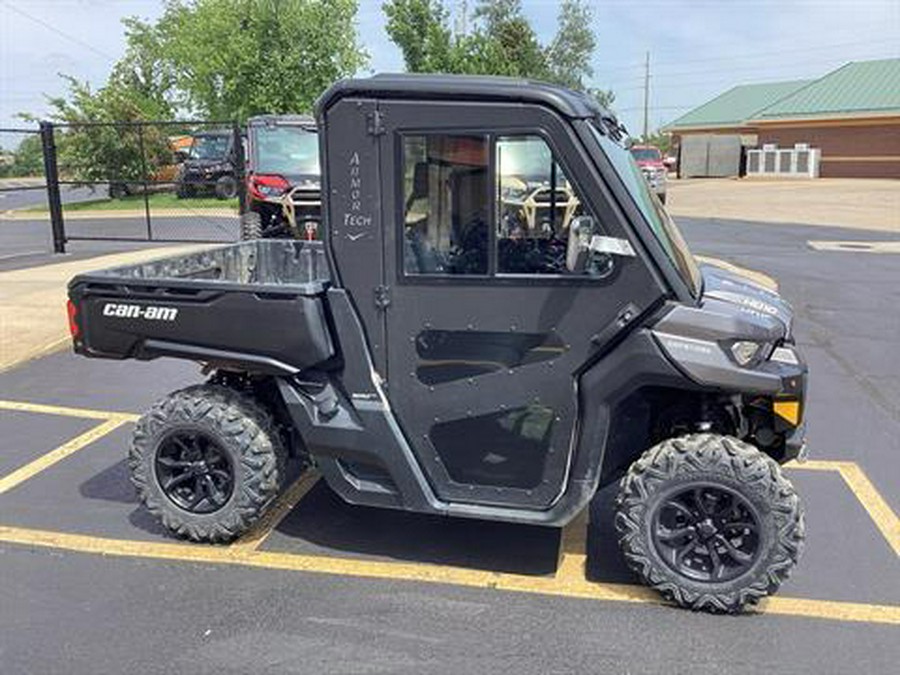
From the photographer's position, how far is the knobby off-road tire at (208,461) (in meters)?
3.93

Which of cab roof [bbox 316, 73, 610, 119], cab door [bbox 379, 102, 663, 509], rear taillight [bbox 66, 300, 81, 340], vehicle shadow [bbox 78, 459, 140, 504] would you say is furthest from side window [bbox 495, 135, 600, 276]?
vehicle shadow [bbox 78, 459, 140, 504]

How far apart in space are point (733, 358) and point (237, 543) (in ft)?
8.15

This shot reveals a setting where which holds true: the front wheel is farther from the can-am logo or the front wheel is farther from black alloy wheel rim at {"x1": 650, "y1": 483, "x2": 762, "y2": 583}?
black alloy wheel rim at {"x1": 650, "y1": 483, "x2": 762, "y2": 583}

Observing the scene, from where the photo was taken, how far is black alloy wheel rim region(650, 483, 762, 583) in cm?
346

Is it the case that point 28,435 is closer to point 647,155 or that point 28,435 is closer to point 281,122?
point 281,122

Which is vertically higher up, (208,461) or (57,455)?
(208,461)

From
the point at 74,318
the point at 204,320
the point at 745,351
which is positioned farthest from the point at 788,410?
the point at 74,318


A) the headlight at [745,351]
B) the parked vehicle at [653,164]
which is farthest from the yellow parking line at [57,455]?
the parked vehicle at [653,164]

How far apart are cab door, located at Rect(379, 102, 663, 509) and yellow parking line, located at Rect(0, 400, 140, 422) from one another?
10.3 ft

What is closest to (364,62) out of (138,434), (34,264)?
(34,264)

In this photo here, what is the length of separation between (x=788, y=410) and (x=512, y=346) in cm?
120

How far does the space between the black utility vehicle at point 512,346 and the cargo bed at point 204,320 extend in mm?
11

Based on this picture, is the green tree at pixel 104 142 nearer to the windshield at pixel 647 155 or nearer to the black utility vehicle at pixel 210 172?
the black utility vehicle at pixel 210 172

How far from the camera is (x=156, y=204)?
983 inches
